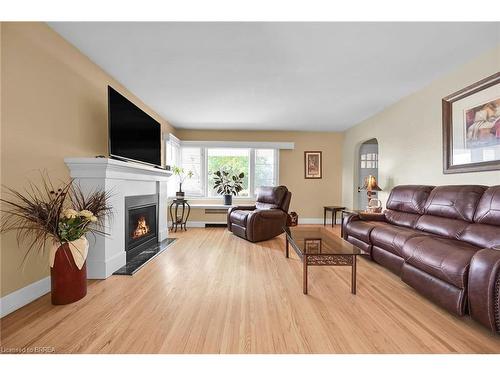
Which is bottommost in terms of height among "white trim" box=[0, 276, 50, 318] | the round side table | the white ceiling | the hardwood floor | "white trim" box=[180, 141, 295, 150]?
the hardwood floor

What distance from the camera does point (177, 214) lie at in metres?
5.36

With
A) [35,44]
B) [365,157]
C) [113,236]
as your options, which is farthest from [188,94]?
[365,157]

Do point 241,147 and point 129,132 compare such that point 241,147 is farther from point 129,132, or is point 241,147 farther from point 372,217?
point 372,217

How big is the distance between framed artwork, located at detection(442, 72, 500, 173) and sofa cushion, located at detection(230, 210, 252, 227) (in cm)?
287

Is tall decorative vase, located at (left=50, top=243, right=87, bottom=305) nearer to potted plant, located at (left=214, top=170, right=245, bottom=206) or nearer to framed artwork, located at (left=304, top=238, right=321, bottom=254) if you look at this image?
framed artwork, located at (left=304, top=238, right=321, bottom=254)

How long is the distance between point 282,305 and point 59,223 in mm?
1947

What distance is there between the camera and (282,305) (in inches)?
72.1

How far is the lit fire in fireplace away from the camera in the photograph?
3.16m

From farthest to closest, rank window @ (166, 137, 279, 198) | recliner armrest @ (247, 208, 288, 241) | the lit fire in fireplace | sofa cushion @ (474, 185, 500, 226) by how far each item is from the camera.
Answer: window @ (166, 137, 279, 198), recliner armrest @ (247, 208, 288, 241), the lit fire in fireplace, sofa cushion @ (474, 185, 500, 226)

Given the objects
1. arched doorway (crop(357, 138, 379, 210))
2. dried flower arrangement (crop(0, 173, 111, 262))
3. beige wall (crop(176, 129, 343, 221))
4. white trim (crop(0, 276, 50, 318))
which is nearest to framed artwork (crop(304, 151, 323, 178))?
beige wall (crop(176, 129, 343, 221))

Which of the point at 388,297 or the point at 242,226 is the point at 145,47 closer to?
the point at 242,226

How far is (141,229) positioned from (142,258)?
509 millimetres

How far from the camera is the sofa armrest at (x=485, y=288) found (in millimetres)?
1380

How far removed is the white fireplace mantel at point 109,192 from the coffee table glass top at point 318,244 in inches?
77.6
